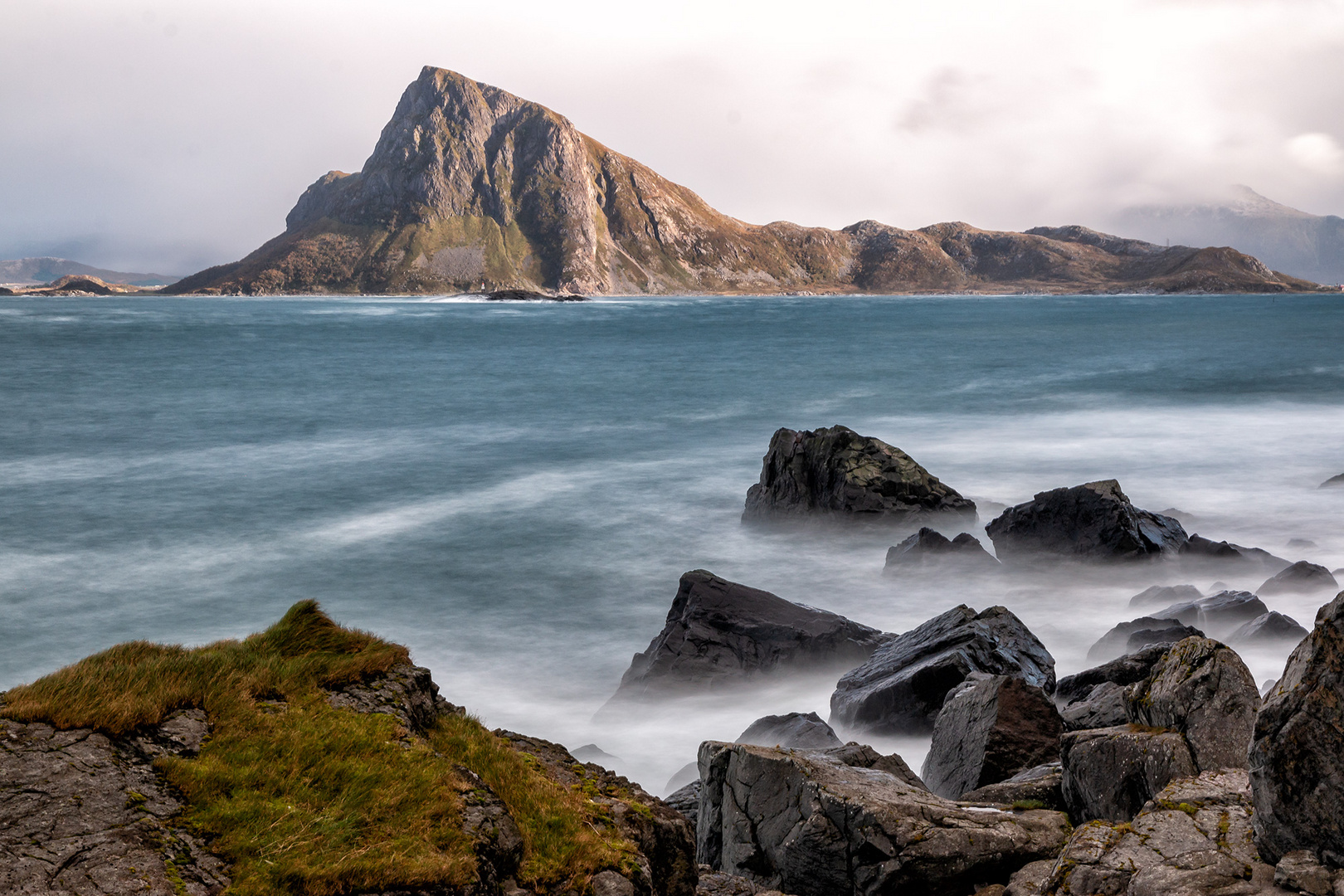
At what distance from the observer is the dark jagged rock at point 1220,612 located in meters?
16.2

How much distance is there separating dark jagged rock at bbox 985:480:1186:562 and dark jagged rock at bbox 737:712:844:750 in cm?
1146

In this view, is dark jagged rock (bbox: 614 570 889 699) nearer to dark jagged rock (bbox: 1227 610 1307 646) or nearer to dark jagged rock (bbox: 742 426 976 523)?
dark jagged rock (bbox: 1227 610 1307 646)

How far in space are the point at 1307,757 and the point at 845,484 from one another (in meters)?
20.3

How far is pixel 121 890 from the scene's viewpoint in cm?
459

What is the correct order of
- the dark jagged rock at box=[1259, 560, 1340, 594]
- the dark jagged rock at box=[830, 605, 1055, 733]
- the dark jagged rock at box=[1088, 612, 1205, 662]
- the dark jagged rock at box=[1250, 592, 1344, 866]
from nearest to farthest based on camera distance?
1. the dark jagged rock at box=[1250, 592, 1344, 866]
2. the dark jagged rock at box=[830, 605, 1055, 733]
3. the dark jagged rock at box=[1088, 612, 1205, 662]
4. the dark jagged rock at box=[1259, 560, 1340, 594]

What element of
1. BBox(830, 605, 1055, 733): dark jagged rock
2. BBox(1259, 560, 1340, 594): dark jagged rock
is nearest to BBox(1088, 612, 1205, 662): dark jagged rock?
BBox(830, 605, 1055, 733): dark jagged rock

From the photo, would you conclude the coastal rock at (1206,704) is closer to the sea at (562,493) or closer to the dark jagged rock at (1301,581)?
the sea at (562,493)

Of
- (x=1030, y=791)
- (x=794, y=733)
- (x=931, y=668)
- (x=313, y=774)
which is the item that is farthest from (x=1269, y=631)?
(x=313, y=774)

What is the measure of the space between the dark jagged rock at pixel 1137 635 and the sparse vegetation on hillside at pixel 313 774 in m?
12.5

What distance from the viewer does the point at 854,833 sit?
23.0ft

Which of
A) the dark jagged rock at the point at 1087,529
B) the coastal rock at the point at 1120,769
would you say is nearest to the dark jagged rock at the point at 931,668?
the coastal rock at the point at 1120,769

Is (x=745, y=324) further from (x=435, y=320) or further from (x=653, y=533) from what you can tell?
(x=653, y=533)

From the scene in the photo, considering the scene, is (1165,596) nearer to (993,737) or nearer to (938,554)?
(938,554)

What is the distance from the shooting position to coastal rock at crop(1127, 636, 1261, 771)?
7027mm
